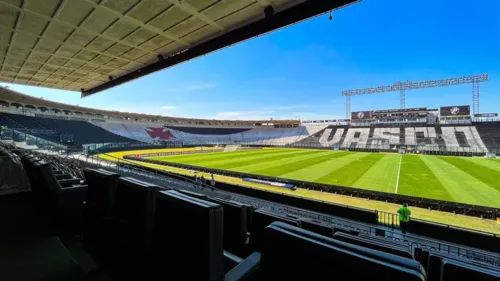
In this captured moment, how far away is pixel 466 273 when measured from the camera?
4.20 ft

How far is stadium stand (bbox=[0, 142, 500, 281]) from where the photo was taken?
104cm

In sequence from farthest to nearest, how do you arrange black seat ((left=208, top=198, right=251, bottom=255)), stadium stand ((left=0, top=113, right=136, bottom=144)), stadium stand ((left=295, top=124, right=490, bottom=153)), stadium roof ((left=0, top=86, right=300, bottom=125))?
stadium stand ((left=295, top=124, right=490, bottom=153))
stadium stand ((left=0, top=113, right=136, bottom=144))
stadium roof ((left=0, top=86, right=300, bottom=125))
black seat ((left=208, top=198, right=251, bottom=255))

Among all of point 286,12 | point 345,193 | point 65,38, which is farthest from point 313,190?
point 65,38

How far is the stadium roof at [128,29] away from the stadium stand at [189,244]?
3747mm

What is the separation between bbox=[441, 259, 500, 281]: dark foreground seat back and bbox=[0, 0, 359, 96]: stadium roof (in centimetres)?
407

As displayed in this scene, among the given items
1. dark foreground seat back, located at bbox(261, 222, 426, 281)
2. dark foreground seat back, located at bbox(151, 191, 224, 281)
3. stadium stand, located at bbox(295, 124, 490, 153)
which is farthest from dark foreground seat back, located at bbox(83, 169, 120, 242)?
stadium stand, located at bbox(295, 124, 490, 153)

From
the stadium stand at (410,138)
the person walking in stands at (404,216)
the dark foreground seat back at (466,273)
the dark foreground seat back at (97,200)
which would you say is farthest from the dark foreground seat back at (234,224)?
the stadium stand at (410,138)

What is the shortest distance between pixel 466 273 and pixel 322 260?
915 mm

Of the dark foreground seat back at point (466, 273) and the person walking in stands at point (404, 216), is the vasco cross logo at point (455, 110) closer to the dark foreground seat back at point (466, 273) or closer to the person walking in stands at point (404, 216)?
the person walking in stands at point (404, 216)

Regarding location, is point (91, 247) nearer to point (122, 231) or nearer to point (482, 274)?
point (122, 231)

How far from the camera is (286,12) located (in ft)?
15.4

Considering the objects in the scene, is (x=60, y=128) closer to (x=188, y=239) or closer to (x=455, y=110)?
(x=188, y=239)

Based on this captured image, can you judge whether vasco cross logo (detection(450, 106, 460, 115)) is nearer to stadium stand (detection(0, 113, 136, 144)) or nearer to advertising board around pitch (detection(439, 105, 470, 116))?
advertising board around pitch (detection(439, 105, 470, 116))

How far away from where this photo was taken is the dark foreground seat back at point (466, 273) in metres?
1.20
